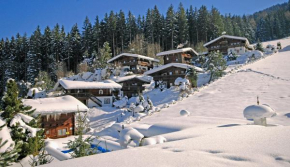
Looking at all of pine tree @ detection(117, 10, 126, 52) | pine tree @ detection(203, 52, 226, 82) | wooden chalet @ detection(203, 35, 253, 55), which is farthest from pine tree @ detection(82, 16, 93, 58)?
pine tree @ detection(203, 52, 226, 82)

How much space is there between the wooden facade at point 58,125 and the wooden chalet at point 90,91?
31.2 ft

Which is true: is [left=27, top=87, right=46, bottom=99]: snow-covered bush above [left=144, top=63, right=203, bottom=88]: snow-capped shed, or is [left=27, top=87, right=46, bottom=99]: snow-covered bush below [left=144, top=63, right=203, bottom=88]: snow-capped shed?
below

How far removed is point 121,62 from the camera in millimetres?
50562

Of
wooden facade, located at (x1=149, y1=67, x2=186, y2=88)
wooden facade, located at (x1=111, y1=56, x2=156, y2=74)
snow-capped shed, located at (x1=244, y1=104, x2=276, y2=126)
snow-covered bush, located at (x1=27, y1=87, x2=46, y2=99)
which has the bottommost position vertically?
snow-capped shed, located at (x1=244, y1=104, x2=276, y2=126)

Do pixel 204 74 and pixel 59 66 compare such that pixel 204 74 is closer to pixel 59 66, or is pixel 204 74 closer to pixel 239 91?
pixel 239 91

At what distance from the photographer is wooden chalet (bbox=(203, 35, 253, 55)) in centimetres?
5447

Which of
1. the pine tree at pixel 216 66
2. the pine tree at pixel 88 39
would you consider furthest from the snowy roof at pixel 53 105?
the pine tree at pixel 88 39

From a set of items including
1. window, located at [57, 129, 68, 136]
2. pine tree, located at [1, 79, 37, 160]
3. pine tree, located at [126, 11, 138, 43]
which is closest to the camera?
pine tree, located at [1, 79, 37, 160]

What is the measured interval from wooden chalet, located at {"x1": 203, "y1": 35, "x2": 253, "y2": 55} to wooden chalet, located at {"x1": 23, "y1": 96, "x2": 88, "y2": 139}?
42399 mm

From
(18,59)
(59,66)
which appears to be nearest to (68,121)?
(59,66)

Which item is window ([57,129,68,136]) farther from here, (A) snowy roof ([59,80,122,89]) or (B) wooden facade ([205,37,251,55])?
(B) wooden facade ([205,37,251,55])

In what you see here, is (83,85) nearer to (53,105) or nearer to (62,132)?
(62,132)

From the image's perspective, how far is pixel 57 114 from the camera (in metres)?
21.8

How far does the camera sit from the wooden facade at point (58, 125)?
2120cm
